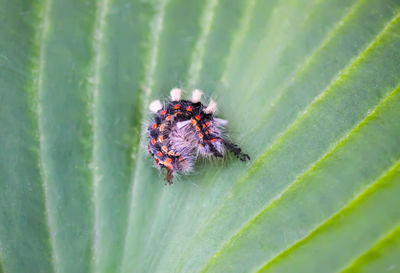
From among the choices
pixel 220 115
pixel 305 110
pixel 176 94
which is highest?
pixel 176 94

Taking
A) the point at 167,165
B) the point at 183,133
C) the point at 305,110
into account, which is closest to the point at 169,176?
the point at 167,165

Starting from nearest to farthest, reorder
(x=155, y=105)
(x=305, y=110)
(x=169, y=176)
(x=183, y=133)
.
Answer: (x=305, y=110) < (x=169, y=176) < (x=155, y=105) < (x=183, y=133)

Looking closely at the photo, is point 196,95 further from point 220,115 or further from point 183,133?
point 183,133

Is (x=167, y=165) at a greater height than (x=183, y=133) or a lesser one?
lesser

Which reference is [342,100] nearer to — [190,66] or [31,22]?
[190,66]

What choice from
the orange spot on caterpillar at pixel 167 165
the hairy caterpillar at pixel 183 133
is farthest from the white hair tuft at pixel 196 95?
the orange spot on caterpillar at pixel 167 165

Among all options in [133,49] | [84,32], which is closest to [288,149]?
[133,49]

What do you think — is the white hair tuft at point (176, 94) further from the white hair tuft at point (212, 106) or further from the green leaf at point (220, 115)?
the white hair tuft at point (212, 106)
